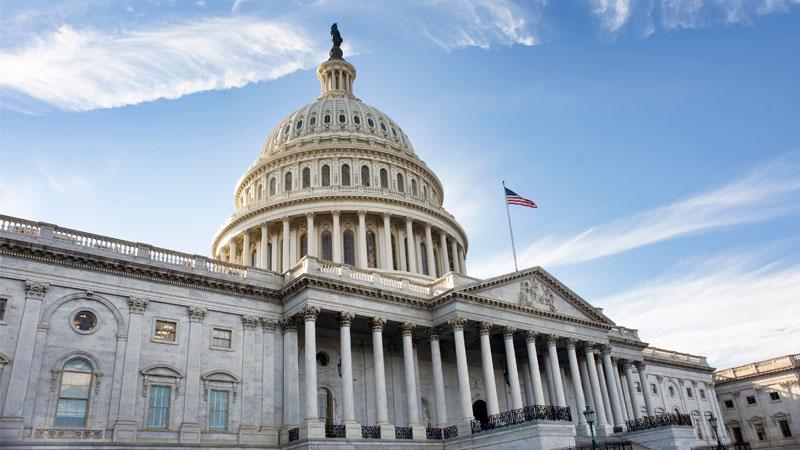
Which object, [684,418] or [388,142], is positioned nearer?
[684,418]

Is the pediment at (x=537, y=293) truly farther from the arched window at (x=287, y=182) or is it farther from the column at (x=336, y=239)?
the arched window at (x=287, y=182)

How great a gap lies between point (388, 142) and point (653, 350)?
33.3 m

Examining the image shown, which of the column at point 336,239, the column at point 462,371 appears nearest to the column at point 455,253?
the column at point 336,239

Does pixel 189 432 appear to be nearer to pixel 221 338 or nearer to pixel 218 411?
pixel 218 411

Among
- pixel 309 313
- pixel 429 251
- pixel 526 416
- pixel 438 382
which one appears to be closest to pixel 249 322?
pixel 309 313

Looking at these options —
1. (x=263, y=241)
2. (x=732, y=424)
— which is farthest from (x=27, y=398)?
(x=732, y=424)

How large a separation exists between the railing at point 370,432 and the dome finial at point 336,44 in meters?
52.6

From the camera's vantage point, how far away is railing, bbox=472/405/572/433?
3356 centimetres

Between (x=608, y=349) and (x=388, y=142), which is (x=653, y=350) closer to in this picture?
(x=608, y=349)

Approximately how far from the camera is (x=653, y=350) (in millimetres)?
64312

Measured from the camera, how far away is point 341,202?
2211 inches

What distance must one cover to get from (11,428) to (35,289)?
6312 mm

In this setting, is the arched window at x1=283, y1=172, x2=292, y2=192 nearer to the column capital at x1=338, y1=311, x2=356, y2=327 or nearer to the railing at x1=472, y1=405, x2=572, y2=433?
the column capital at x1=338, y1=311, x2=356, y2=327

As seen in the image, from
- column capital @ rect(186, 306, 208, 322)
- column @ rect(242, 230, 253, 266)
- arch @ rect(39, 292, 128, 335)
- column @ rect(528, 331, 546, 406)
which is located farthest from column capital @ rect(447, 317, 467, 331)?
column @ rect(242, 230, 253, 266)
